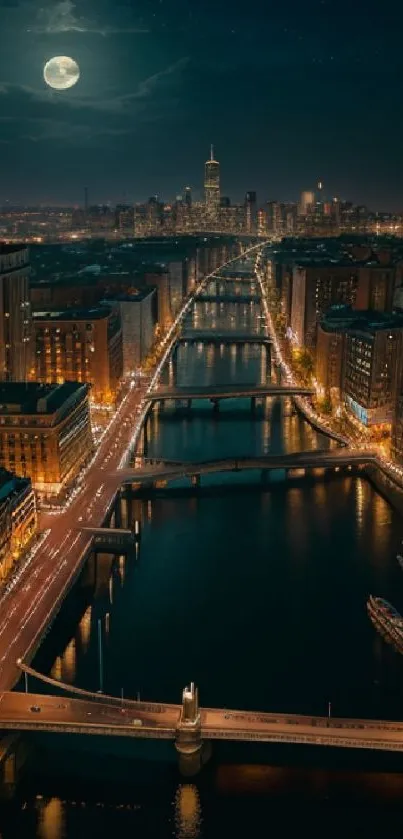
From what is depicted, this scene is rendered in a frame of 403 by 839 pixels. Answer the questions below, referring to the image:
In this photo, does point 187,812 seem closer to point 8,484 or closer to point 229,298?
point 8,484

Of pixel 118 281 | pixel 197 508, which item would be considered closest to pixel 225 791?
pixel 197 508

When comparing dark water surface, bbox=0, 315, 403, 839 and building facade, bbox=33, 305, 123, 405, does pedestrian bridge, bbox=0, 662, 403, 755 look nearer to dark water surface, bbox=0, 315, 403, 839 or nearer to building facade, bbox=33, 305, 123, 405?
dark water surface, bbox=0, 315, 403, 839

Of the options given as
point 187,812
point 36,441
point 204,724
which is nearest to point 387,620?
point 204,724

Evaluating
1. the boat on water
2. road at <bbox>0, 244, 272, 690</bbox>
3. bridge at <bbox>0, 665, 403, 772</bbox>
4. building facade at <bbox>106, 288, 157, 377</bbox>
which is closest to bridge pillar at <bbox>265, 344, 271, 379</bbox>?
building facade at <bbox>106, 288, 157, 377</bbox>

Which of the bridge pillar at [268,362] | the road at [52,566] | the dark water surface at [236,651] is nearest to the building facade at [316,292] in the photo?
the bridge pillar at [268,362]

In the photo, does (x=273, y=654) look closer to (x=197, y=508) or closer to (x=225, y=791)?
(x=225, y=791)
